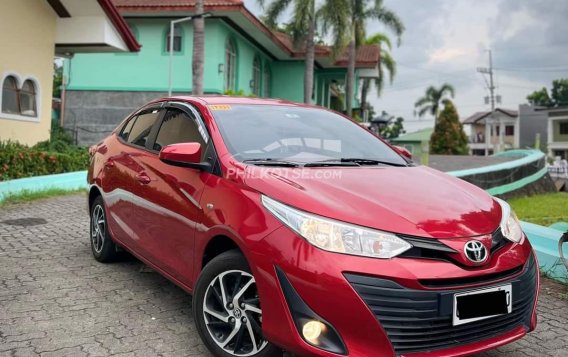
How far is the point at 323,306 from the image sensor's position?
2311 millimetres

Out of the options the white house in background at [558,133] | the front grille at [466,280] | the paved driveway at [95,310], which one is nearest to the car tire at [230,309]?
the paved driveway at [95,310]

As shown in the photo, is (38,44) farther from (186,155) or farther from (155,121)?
(186,155)

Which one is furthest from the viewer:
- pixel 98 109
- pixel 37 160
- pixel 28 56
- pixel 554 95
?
pixel 554 95

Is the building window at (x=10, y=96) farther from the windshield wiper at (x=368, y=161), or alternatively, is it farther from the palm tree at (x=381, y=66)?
the palm tree at (x=381, y=66)

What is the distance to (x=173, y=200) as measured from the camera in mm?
3420

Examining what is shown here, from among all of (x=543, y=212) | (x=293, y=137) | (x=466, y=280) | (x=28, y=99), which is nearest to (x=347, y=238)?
(x=466, y=280)

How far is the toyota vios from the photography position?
2309 mm

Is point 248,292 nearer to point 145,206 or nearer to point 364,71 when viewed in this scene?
point 145,206

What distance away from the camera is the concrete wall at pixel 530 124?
64.6m

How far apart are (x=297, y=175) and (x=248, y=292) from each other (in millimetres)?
718

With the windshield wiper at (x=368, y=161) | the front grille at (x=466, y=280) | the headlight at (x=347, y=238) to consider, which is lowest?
the front grille at (x=466, y=280)

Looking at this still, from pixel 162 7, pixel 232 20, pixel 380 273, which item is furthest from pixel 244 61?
pixel 380 273

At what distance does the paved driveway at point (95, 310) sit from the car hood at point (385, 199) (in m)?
1.02

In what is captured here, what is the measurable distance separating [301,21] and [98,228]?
59.3 ft
